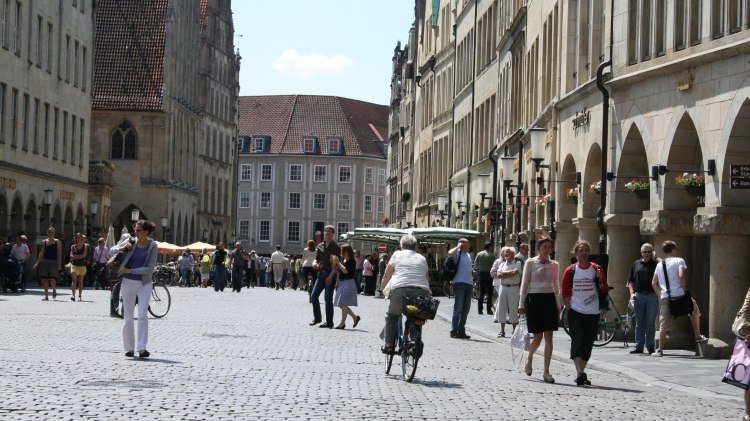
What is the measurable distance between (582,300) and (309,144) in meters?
124

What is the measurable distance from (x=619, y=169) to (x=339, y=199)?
11627 cm

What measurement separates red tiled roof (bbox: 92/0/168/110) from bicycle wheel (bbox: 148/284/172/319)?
59791 millimetres

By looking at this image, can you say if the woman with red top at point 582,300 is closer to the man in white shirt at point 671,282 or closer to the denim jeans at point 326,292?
the man in white shirt at point 671,282

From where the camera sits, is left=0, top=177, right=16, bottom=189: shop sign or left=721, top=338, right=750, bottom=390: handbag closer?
left=721, top=338, right=750, bottom=390: handbag

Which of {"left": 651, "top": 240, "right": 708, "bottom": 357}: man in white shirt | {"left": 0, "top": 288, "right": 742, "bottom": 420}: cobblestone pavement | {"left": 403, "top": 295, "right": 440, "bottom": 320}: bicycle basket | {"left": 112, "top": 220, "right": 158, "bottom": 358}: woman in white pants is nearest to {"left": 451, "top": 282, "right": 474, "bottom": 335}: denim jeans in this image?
{"left": 0, "top": 288, "right": 742, "bottom": 420}: cobblestone pavement

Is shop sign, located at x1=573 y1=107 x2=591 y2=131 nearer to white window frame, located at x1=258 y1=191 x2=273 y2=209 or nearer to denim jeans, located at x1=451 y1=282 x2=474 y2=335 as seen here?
denim jeans, located at x1=451 y1=282 x2=474 y2=335

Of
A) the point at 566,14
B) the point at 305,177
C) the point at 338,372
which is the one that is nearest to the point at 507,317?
the point at 566,14

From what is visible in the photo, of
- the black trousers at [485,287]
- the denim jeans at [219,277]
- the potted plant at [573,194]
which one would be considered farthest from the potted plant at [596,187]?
the denim jeans at [219,277]

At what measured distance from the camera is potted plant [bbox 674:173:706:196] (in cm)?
2281

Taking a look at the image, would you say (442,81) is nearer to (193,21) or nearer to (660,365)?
(193,21)

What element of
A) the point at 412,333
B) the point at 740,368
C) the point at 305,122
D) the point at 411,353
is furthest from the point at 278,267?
the point at 305,122

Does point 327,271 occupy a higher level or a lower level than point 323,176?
lower

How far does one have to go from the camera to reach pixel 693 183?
74.8ft

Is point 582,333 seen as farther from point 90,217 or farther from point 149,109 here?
point 149,109
